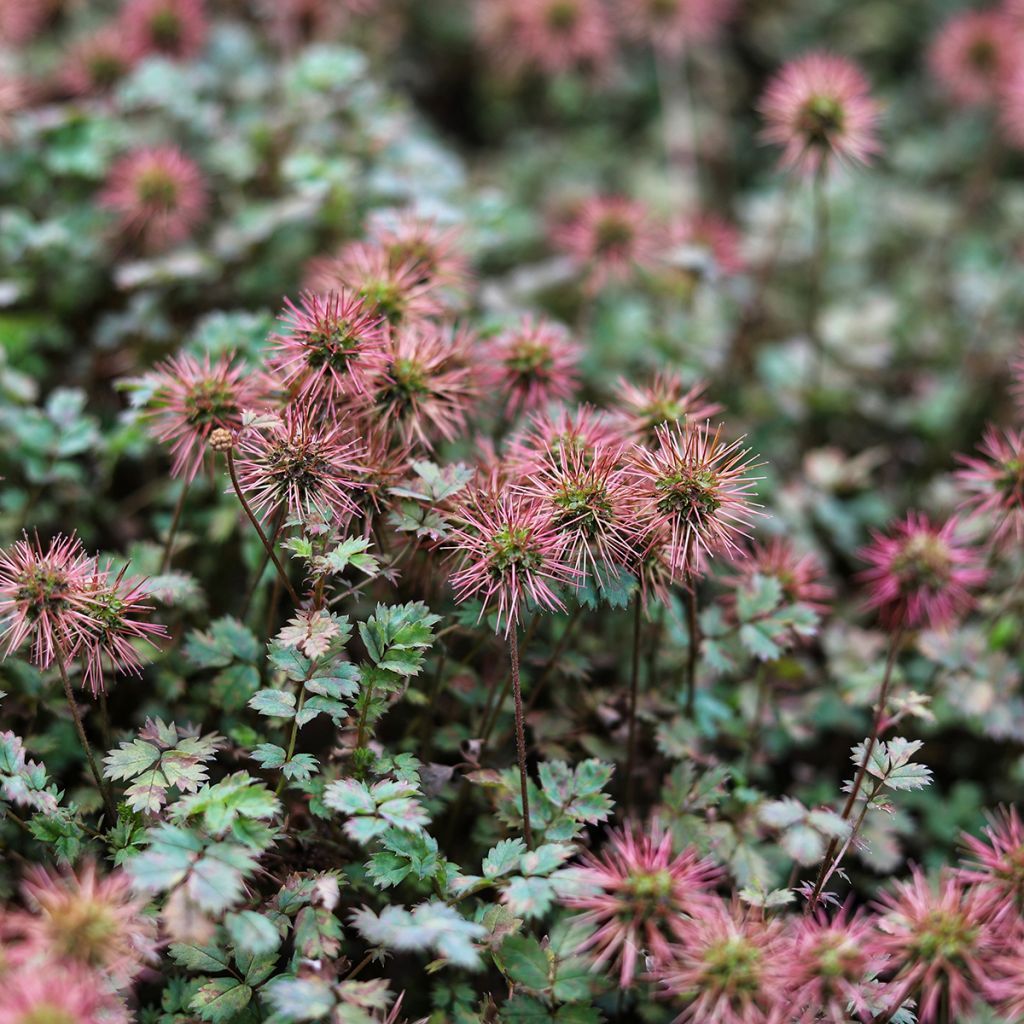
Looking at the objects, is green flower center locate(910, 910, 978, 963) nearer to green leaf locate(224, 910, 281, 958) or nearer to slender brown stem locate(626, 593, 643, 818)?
slender brown stem locate(626, 593, 643, 818)

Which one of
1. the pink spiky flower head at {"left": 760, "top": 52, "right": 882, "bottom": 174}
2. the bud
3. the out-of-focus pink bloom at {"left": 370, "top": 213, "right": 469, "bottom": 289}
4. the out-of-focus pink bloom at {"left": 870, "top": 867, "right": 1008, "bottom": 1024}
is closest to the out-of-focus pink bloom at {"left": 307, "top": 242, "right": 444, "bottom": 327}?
the out-of-focus pink bloom at {"left": 370, "top": 213, "right": 469, "bottom": 289}

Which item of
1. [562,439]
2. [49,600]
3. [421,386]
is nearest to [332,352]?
[421,386]

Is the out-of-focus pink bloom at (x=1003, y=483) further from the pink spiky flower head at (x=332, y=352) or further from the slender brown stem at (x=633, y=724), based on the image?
the pink spiky flower head at (x=332, y=352)

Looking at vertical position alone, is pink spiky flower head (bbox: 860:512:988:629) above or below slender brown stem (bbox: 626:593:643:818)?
above

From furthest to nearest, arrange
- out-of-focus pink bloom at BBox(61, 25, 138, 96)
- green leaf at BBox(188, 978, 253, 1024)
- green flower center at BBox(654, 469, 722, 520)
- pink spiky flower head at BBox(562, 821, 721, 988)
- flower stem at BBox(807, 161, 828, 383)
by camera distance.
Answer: out-of-focus pink bloom at BBox(61, 25, 138, 96) → flower stem at BBox(807, 161, 828, 383) → green flower center at BBox(654, 469, 722, 520) → green leaf at BBox(188, 978, 253, 1024) → pink spiky flower head at BBox(562, 821, 721, 988)

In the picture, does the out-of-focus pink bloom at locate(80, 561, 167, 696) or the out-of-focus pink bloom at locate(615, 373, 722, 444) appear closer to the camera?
the out-of-focus pink bloom at locate(80, 561, 167, 696)

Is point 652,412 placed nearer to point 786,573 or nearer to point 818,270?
point 786,573

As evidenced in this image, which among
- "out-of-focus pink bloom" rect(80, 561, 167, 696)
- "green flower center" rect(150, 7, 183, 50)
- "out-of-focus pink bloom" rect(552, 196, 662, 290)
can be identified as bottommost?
"out-of-focus pink bloom" rect(80, 561, 167, 696)

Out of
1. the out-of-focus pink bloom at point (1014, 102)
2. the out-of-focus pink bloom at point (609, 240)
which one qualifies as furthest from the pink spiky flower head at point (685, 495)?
the out-of-focus pink bloom at point (1014, 102)
